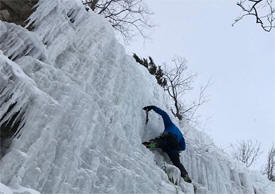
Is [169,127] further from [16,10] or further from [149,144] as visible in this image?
[16,10]

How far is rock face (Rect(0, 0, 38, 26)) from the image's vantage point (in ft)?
17.7

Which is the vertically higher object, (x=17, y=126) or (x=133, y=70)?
(x=133, y=70)

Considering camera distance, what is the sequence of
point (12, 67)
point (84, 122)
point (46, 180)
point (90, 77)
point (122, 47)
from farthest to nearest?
1. point (122, 47)
2. point (90, 77)
3. point (84, 122)
4. point (12, 67)
5. point (46, 180)

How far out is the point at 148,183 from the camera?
4.86 meters

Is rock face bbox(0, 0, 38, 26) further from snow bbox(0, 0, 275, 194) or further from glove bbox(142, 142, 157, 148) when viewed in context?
glove bbox(142, 142, 157, 148)

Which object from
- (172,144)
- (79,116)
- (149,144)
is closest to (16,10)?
(79,116)

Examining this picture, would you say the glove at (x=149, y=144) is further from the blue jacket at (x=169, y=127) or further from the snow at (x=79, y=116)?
the blue jacket at (x=169, y=127)

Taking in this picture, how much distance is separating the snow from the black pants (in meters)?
0.12

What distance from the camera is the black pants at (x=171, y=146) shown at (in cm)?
623

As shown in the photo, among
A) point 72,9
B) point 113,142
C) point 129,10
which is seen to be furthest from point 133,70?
point 129,10

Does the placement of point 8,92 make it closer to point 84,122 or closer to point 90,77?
point 84,122

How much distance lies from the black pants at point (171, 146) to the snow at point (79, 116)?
0.41 feet

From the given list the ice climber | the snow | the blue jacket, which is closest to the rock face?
the snow

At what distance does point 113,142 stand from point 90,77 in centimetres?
106
